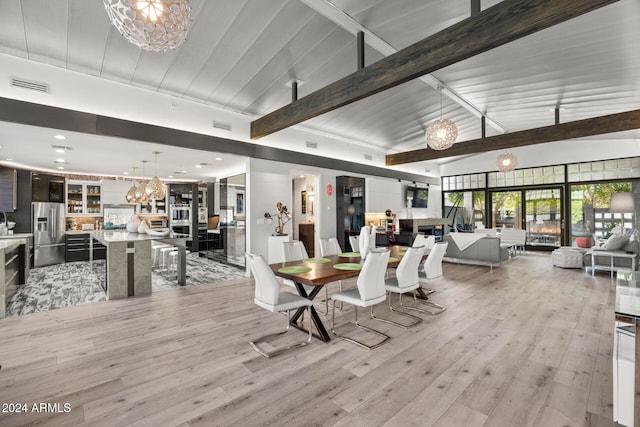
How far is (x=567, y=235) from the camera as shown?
30.8ft

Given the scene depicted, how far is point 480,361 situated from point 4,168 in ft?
32.4

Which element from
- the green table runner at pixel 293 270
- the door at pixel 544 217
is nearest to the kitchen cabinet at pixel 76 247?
the green table runner at pixel 293 270

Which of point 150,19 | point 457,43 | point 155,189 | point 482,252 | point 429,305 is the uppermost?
point 457,43

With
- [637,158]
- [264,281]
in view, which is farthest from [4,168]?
[637,158]

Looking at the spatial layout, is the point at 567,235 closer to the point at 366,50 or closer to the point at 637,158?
the point at 637,158

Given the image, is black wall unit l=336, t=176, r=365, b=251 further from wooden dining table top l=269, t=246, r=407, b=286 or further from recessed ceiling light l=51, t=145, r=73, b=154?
recessed ceiling light l=51, t=145, r=73, b=154

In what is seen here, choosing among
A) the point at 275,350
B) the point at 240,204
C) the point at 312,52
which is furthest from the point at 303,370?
the point at 240,204

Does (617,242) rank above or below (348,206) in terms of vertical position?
below

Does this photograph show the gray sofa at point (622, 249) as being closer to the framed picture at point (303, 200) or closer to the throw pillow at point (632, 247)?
the throw pillow at point (632, 247)

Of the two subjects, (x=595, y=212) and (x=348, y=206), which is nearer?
(x=348, y=206)

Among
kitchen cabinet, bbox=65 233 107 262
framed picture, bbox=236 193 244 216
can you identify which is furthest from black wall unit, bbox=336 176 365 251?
kitchen cabinet, bbox=65 233 107 262

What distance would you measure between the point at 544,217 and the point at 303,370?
10831 millimetres

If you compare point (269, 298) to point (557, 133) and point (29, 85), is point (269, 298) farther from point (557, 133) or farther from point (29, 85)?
point (557, 133)

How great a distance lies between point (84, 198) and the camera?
27.7ft
